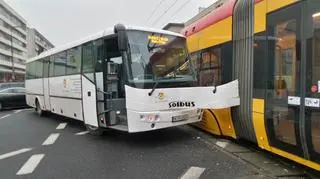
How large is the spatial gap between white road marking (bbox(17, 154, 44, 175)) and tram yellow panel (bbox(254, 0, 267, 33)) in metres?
5.00

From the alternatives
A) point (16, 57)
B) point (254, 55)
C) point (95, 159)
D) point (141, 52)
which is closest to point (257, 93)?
point (254, 55)

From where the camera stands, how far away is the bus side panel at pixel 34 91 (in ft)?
45.6

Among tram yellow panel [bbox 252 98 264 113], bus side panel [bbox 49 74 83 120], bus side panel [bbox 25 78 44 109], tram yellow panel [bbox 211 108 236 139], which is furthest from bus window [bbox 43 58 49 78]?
tram yellow panel [bbox 252 98 264 113]

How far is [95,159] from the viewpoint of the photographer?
679 centimetres

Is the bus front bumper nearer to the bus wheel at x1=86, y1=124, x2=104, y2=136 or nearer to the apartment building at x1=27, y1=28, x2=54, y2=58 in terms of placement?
the bus wheel at x1=86, y1=124, x2=104, y2=136

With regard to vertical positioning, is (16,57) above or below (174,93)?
above

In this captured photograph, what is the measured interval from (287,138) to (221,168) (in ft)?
4.22

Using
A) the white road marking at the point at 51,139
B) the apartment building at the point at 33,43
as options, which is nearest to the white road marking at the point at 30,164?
the white road marking at the point at 51,139

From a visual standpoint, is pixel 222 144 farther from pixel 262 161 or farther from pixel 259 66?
pixel 259 66

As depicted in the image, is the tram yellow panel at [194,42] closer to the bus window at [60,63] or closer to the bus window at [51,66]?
the bus window at [60,63]

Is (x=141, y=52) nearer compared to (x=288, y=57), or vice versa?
(x=288, y=57)

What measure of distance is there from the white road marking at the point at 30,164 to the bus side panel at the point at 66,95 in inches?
104

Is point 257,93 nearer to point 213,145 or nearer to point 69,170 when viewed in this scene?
point 213,145

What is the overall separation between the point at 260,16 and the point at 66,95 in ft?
22.7
